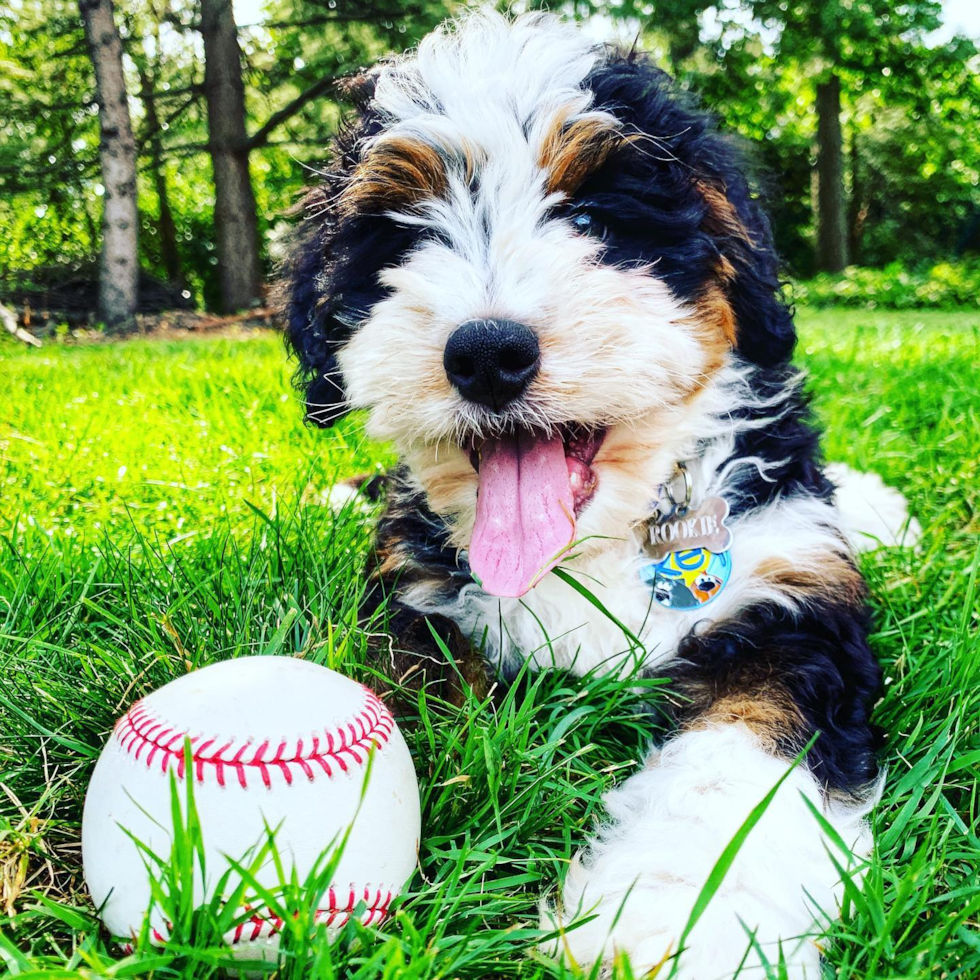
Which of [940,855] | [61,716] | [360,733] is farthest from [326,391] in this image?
[940,855]

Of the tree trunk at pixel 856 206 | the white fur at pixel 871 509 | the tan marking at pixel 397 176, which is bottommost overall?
the tree trunk at pixel 856 206

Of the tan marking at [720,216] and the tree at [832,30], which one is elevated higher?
the tree at [832,30]

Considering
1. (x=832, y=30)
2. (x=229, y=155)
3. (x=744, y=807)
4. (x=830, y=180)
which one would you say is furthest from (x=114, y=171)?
(x=830, y=180)

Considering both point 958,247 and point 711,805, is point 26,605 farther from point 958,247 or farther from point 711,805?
point 958,247

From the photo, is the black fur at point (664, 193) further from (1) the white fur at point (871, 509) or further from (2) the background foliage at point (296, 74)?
(2) the background foliage at point (296, 74)

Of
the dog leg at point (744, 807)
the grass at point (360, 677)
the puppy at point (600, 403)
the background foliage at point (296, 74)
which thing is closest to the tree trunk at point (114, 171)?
the background foliage at point (296, 74)

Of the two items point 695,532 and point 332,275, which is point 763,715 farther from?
point 332,275

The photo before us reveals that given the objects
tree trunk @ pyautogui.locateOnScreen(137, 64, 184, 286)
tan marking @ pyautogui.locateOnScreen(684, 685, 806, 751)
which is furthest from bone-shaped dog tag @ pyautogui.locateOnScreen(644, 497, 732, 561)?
tree trunk @ pyautogui.locateOnScreen(137, 64, 184, 286)
